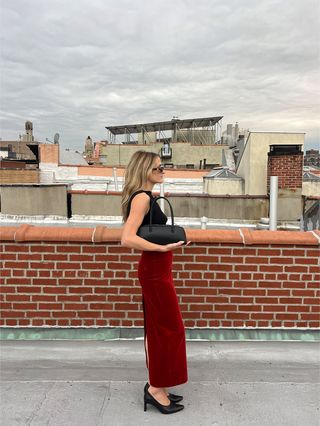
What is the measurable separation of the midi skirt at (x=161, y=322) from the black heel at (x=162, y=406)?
0.10 metres

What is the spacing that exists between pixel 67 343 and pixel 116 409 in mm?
1122

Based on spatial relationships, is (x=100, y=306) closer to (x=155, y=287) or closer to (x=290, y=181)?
(x=155, y=287)

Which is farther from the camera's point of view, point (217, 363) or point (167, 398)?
point (217, 363)

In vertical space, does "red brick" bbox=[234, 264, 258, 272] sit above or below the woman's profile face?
below

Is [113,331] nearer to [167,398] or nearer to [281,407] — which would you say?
[167,398]

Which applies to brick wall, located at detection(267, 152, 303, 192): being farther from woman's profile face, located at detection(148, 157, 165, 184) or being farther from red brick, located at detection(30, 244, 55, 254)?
woman's profile face, located at detection(148, 157, 165, 184)

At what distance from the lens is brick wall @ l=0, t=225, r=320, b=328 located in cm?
318

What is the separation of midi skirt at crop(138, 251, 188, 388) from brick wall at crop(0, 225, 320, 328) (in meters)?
1.03

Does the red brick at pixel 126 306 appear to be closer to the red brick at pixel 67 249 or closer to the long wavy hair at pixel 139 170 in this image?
the red brick at pixel 67 249

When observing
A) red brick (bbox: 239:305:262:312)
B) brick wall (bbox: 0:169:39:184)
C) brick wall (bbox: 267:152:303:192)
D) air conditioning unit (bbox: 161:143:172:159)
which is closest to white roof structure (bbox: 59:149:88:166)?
brick wall (bbox: 0:169:39:184)

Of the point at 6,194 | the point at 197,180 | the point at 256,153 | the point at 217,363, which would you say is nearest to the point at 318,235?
the point at 217,363

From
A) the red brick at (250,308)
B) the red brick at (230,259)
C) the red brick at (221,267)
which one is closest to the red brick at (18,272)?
the red brick at (221,267)

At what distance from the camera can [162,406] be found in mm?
2199

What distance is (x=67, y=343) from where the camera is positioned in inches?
125
